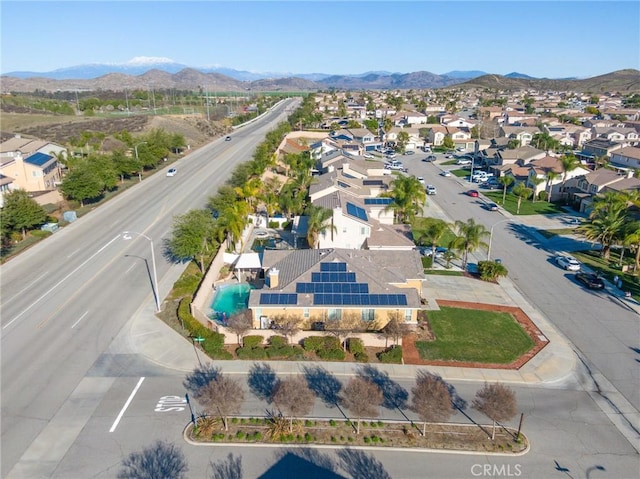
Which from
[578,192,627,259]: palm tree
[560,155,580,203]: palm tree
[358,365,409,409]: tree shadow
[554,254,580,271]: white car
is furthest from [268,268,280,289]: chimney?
[560,155,580,203]: palm tree

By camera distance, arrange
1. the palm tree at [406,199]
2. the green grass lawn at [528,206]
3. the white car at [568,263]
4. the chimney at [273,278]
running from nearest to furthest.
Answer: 1. the chimney at [273,278]
2. the white car at [568,263]
3. the palm tree at [406,199]
4. the green grass lawn at [528,206]

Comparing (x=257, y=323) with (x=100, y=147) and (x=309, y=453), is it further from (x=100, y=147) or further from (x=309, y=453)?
(x=100, y=147)

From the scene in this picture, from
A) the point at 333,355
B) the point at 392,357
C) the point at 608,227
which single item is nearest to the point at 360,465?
the point at 333,355

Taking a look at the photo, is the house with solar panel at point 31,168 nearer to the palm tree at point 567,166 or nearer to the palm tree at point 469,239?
the palm tree at point 469,239

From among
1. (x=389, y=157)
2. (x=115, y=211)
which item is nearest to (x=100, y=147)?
(x=115, y=211)

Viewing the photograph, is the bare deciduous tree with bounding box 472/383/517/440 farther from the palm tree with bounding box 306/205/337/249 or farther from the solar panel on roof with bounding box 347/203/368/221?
the solar panel on roof with bounding box 347/203/368/221

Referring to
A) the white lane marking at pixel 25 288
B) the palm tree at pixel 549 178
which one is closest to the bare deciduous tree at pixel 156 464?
the white lane marking at pixel 25 288
